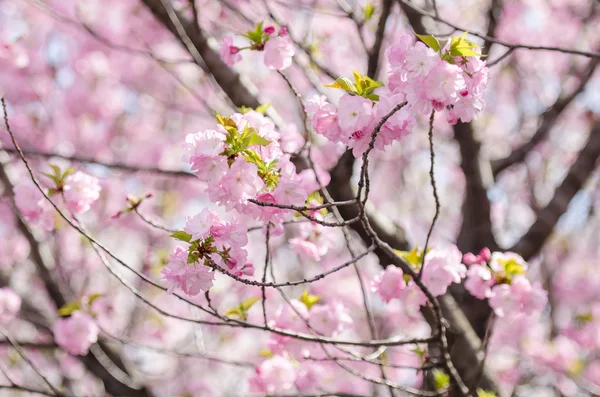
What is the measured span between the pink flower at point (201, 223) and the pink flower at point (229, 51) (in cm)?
89

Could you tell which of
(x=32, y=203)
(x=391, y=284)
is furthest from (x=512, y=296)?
(x=32, y=203)

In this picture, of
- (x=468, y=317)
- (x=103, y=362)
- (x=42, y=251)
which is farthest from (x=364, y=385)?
(x=42, y=251)

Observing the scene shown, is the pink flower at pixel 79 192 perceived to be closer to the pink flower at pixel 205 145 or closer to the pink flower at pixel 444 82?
A: the pink flower at pixel 205 145

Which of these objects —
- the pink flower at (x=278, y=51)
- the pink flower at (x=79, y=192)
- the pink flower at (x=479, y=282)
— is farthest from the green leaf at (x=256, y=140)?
the pink flower at (x=479, y=282)

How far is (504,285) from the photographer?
7.08 feet

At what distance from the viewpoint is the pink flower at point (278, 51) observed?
189cm

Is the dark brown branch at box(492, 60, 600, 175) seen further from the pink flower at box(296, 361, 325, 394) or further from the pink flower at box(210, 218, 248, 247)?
the pink flower at box(210, 218, 248, 247)

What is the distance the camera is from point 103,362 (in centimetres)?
329

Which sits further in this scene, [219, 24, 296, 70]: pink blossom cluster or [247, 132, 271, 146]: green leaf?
[219, 24, 296, 70]: pink blossom cluster

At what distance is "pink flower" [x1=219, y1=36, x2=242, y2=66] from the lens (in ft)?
6.93

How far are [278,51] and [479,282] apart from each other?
48.0 inches

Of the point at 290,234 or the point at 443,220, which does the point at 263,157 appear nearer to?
the point at 290,234

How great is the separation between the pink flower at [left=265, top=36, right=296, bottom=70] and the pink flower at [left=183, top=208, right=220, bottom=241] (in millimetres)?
697

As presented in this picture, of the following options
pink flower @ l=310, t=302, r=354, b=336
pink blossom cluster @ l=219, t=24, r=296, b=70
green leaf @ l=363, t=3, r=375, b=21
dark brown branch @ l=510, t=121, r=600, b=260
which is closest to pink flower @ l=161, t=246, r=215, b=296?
pink blossom cluster @ l=219, t=24, r=296, b=70
